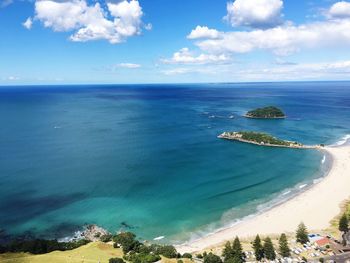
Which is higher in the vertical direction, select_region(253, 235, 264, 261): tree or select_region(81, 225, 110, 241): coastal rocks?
select_region(253, 235, 264, 261): tree

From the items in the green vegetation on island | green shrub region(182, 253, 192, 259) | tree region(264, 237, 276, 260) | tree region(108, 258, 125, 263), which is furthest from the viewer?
the green vegetation on island

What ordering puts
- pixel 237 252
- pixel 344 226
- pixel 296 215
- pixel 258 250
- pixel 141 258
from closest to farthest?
pixel 141 258
pixel 237 252
pixel 258 250
pixel 344 226
pixel 296 215

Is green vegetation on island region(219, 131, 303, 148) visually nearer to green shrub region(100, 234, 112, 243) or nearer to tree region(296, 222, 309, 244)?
tree region(296, 222, 309, 244)

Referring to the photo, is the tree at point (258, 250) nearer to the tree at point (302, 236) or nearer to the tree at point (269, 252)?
the tree at point (269, 252)

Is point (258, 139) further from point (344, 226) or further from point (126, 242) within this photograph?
point (126, 242)

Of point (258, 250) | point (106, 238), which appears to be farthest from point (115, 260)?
point (258, 250)

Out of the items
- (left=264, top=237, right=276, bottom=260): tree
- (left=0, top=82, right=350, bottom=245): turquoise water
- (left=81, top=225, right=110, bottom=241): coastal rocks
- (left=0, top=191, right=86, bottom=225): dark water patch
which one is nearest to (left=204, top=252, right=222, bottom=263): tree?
(left=264, top=237, right=276, bottom=260): tree

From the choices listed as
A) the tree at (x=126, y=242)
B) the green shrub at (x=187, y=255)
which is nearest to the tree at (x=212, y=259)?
the green shrub at (x=187, y=255)
